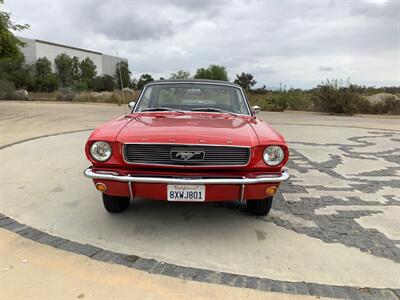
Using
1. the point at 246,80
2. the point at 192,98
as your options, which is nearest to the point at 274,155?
the point at 192,98

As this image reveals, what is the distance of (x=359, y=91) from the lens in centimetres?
2127

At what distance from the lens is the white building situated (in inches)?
2502

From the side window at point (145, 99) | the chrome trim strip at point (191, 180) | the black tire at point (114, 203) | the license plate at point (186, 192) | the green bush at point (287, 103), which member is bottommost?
the green bush at point (287, 103)

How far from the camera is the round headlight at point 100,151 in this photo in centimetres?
355

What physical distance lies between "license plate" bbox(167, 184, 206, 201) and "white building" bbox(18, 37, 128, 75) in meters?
53.7

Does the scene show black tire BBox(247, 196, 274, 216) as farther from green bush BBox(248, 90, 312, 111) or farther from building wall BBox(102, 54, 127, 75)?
building wall BBox(102, 54, 127, 75)

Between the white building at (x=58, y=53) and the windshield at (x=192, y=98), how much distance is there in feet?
170

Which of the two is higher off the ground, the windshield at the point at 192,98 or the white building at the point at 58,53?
the white building at the point at 58,53

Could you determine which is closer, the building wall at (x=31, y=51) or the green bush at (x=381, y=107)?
the green bush at (x=381, y=107)

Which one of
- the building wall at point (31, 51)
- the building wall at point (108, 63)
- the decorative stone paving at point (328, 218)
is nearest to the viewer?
the decorative stone paving at point (328, 218)

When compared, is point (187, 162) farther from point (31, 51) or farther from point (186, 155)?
point (31, 51)

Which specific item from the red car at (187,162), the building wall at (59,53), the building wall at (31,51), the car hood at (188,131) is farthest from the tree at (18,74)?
the red car at (187,162)

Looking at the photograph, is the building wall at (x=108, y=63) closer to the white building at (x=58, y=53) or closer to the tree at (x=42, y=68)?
the white building at (x=58, y=53)

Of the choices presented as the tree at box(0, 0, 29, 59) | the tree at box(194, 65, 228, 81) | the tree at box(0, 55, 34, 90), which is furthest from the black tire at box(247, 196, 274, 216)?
the tree at box(0, 55, 34, 90)
